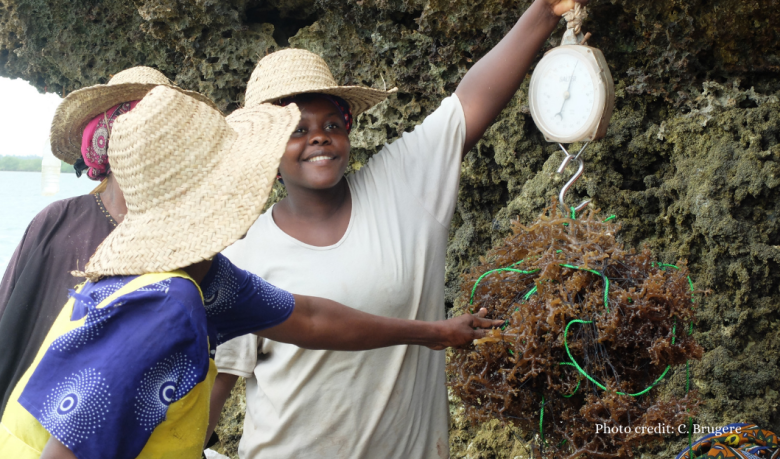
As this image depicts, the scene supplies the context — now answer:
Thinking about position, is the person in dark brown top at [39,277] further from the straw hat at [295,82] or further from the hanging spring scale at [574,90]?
the hanging spring scale at [574,90]

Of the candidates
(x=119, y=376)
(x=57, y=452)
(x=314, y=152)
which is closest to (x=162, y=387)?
(x=119, y=376)

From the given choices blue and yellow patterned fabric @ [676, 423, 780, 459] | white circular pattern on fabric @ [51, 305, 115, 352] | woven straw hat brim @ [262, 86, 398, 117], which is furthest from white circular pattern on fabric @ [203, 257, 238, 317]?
blue and yellow patterned fabric @ [676, 423, 780, 459]

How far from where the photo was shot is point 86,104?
218cm

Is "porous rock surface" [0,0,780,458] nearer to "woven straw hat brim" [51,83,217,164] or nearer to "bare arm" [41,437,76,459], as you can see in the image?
"woven straw hat brim" [51,83,217,164]

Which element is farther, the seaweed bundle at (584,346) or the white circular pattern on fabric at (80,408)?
the seaweed bundle at (584,346)

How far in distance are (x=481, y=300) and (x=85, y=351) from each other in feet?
3.39

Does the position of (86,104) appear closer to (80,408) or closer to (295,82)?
(295,82)

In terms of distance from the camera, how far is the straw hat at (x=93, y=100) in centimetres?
215

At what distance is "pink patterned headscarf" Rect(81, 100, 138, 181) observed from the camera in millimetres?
2215

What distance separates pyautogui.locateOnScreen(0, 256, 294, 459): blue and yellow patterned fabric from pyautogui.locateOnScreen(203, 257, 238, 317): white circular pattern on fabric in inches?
6.5

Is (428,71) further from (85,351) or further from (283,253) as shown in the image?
(85,351)

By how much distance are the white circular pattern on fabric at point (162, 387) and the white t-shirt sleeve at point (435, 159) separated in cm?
105

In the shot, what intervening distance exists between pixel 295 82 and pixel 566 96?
87 centimetres

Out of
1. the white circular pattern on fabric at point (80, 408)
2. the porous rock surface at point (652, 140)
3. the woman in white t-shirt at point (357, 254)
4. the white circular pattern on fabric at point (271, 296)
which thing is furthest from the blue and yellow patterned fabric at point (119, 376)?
the porous rock surface at point (652, 140)
